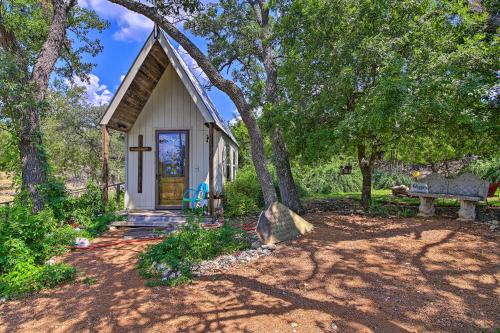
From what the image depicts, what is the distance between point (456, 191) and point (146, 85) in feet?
28.8

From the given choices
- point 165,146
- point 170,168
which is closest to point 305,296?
point 170,168

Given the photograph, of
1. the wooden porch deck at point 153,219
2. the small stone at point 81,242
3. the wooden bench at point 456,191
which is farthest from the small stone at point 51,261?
the wooden bench at point 456,191

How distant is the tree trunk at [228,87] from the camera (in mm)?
6353

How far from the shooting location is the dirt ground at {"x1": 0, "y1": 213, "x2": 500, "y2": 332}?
2.97 meters

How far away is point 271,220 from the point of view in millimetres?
5645

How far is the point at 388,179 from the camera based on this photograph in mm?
16031

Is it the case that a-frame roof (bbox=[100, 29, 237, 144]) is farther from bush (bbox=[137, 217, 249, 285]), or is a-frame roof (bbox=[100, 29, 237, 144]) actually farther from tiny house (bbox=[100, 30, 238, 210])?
bush (bbox=[137, 217, 249, 285])

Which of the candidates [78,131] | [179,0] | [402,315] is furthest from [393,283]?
[78,131]

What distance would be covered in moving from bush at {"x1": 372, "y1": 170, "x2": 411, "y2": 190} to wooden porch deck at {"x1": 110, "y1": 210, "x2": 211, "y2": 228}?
11881 mm

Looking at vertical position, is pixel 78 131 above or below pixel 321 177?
above

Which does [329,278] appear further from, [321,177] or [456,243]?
[321,177]

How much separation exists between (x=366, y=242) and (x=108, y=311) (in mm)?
4349

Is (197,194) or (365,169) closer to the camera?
(197,194)

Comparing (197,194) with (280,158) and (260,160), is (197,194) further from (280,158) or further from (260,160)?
(260,160)
